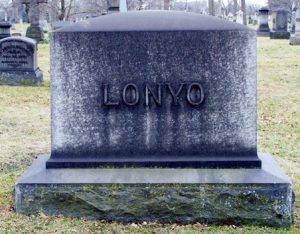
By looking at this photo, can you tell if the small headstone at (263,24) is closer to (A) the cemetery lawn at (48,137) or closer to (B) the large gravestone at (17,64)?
(A) the cemetery lawn at (48,137)

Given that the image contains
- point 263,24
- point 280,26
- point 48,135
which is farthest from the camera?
point 263,24

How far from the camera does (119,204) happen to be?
432 cm

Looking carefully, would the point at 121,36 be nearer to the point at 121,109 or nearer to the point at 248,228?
the point at 121,109

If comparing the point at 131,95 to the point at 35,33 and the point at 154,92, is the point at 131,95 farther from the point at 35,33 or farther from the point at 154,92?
the point at 35,33

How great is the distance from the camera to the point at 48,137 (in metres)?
8.41

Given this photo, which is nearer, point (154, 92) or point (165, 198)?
point (165, 198)

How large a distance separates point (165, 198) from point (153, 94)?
824 millimetres

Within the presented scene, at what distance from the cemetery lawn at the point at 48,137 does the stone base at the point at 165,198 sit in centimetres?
7

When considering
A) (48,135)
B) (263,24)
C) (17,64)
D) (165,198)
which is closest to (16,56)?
(17,64)

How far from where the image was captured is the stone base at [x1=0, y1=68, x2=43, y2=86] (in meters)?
14.9

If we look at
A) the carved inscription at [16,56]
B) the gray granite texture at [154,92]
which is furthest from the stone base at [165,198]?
the carved inscription at [16,56]

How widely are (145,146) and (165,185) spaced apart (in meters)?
0.44

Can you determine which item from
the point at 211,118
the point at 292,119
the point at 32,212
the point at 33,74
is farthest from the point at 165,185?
the point at 33,74

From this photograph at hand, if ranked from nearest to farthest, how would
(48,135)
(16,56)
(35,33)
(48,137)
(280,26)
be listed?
(48,137)
(48,135)
(16,56)
(35,33)
(280,26)
